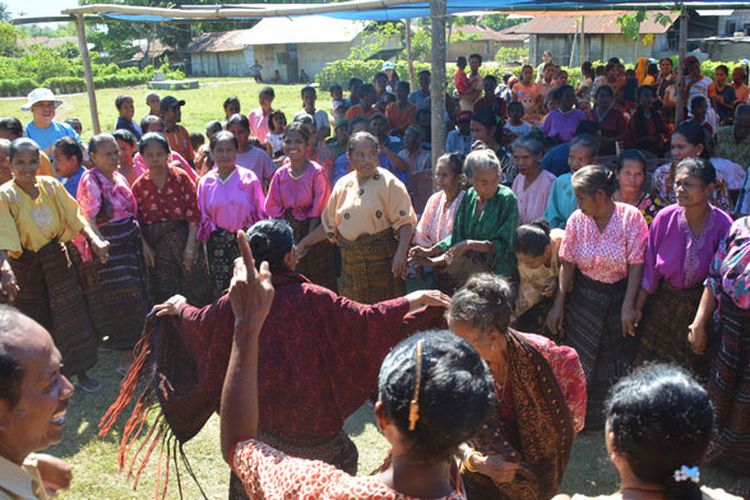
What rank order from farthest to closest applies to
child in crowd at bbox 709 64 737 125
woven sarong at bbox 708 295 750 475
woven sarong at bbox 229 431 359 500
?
child in crowd at bbox 709 64 737 125 → woven sarong at bbox 708 295 750 475 → woven sarong at bbox 229 431 359 500

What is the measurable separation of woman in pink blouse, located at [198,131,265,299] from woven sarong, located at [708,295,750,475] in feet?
11.0

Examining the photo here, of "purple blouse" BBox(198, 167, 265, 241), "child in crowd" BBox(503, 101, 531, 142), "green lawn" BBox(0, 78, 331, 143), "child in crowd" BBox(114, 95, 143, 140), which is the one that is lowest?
"green lawn" BBox(0, 78, 331, 143)

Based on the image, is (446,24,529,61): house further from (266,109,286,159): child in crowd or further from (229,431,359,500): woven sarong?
(229,431,359,500): woven sarong

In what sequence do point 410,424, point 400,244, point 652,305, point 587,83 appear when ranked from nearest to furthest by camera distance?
point 410,424
point 652,305
point 400,244
point 587,83

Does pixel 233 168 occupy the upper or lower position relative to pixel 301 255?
upper

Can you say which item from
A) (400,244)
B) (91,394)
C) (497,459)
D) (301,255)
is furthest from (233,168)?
(497,459)

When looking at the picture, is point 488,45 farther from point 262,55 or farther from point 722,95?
point 722,95

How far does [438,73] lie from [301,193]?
1.43m

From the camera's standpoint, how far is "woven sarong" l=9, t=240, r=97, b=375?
5.03 m

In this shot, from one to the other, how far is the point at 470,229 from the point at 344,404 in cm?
204

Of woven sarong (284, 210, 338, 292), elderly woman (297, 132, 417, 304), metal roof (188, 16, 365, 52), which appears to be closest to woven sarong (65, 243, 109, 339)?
woven sarong (284, 210, 338, 292)

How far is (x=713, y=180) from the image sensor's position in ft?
12.8

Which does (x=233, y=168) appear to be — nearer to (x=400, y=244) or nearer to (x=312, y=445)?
(x=400, y=244)

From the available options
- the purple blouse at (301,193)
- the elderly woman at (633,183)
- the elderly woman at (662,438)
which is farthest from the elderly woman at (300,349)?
the purple blouse at (301,193)
